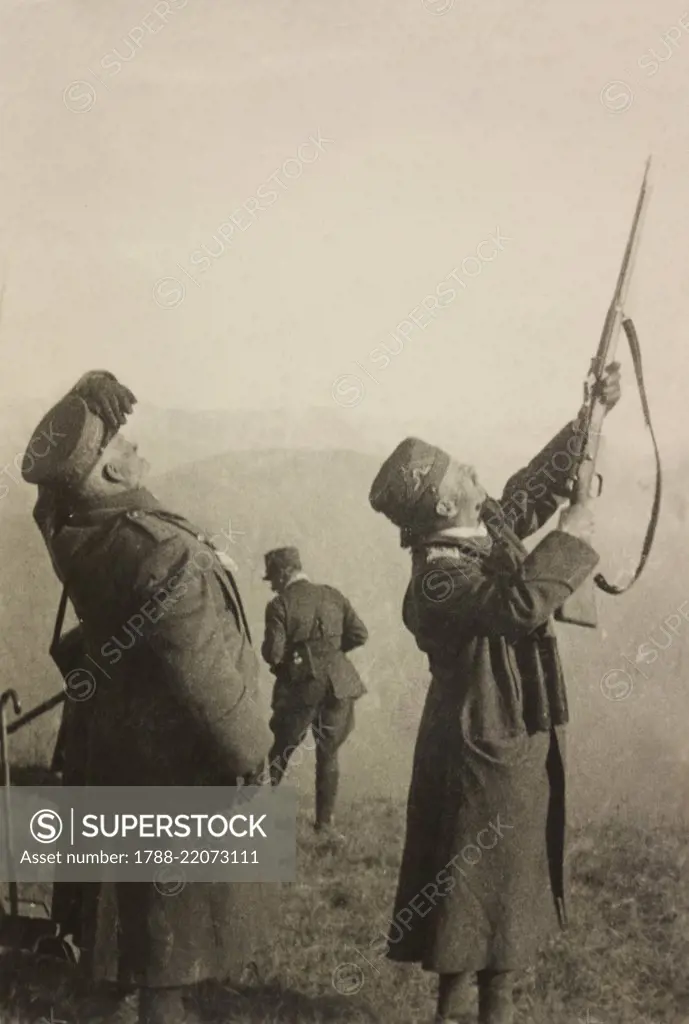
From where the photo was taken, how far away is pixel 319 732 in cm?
336

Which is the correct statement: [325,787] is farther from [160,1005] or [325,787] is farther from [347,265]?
[347,265]

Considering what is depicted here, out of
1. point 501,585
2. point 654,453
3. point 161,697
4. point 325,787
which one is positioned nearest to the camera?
point 501,585

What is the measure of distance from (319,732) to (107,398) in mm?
1076

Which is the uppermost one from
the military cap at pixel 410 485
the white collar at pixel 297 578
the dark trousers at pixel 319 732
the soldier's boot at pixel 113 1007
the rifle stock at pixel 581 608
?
the military cap at pixel 410 485

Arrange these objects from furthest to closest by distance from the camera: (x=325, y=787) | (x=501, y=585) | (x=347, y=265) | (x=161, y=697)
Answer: (x=347, y=265) → (x=325, y=787) → (x=161, y=697) → (x=501, y=585)

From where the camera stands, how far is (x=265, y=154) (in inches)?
142

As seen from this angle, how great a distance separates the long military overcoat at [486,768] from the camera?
121 inches

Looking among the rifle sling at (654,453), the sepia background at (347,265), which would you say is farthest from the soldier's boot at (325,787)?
the rifle sling at (654,453)

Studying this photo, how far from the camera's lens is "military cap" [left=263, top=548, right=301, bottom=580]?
11.1 ft

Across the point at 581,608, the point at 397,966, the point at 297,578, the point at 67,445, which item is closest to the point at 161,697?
the point at 297,578

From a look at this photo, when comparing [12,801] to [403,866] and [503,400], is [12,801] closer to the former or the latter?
[403,866]

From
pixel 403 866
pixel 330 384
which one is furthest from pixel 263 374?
pixel 403 866

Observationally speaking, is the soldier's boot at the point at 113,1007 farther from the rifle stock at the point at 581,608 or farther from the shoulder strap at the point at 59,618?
the rifle stock at the point at 581,608

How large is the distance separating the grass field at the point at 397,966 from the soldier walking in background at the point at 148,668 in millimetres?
192
